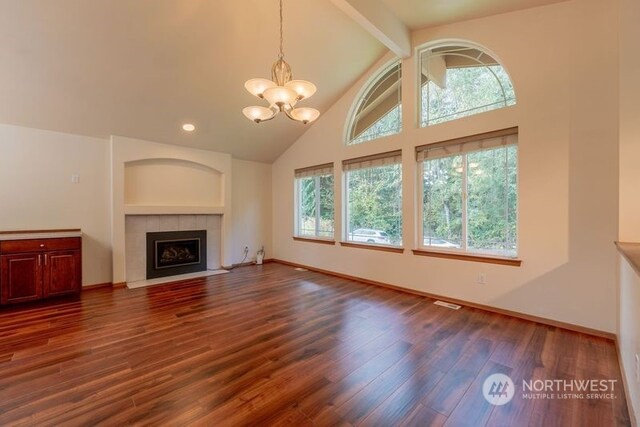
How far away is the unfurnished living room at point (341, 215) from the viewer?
6.29 ft

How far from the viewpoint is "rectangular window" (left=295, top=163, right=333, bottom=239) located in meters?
5.49

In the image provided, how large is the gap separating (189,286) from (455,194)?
4.24 m

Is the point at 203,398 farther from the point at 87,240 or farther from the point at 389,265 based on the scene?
the point at 87,240

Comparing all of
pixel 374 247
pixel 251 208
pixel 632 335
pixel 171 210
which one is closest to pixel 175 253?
pixel 171 210

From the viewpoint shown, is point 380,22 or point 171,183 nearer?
point 380,22

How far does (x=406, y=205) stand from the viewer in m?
4.07

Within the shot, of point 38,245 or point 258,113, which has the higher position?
point 258,113

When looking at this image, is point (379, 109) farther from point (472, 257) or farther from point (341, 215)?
point (472, 257)

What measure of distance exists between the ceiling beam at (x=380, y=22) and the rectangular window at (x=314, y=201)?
2226mm

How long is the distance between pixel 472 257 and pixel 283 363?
8.58ft

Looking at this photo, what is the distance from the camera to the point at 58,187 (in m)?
4.14

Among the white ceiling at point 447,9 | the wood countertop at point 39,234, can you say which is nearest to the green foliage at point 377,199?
the white ceiling at point 447,9

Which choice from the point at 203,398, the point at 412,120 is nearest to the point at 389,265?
the point at 412,120

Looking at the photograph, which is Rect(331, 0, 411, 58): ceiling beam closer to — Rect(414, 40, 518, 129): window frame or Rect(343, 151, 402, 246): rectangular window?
Rect(414, 40, 518, 129): window frame
